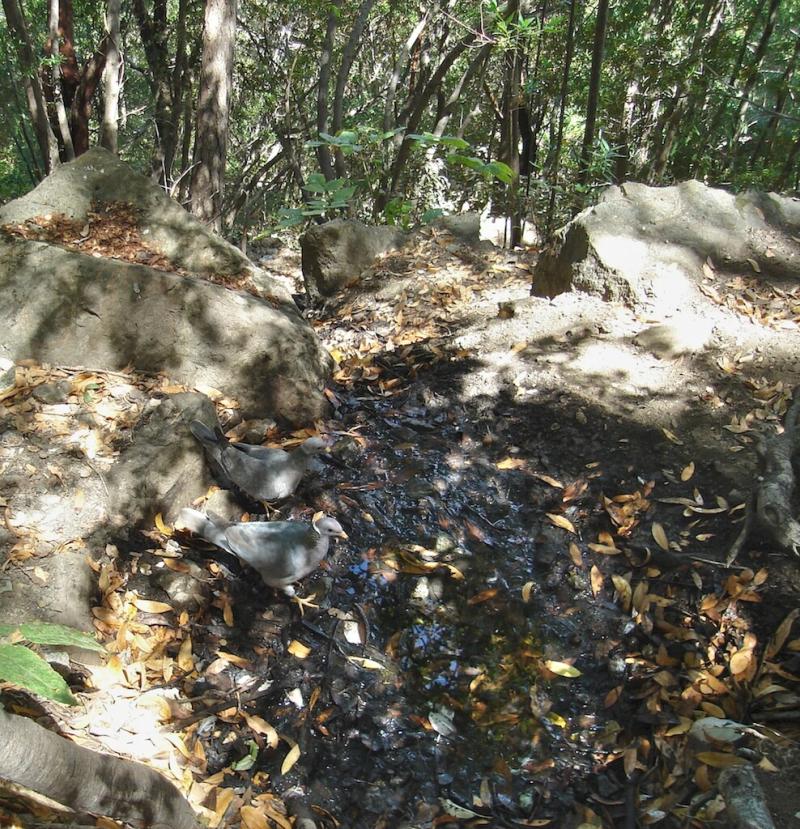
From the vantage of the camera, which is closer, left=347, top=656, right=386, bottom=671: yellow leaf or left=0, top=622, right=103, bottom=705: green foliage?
left=0, top=622, right=103, bottom=705: green foliage

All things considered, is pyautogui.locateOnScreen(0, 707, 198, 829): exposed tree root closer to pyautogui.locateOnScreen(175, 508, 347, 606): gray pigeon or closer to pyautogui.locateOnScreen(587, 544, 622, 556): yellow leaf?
pyautogui.locateOnScreen(175, 508, 347, 606): gray pigeon

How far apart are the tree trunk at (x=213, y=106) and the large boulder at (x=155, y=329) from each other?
78.9 inches

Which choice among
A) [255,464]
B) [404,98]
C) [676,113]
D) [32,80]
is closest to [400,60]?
[404,98]

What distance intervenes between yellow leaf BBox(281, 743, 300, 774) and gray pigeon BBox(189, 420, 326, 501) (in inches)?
46.4

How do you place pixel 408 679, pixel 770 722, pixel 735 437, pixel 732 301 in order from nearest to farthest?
pixel 770 722 → pixel 408 679 → pixel 735 437 → pixel 732 301

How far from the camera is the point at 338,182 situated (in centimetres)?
572

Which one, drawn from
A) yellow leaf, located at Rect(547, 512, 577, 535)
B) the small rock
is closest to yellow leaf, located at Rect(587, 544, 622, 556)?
yellow leaf, located at Rect(547, 512, 577, 535)

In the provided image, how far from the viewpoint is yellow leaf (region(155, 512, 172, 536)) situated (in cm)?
306

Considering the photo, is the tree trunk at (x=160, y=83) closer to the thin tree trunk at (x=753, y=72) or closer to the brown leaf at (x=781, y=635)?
the thin tree trunk at (x=753, y=72)

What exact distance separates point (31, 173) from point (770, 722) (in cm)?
1054

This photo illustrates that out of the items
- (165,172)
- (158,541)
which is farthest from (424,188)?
(158,541)

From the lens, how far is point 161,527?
3066mm

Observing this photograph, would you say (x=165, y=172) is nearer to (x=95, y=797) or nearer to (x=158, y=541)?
(x=158, y=541)

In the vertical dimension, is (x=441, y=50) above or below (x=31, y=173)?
above
